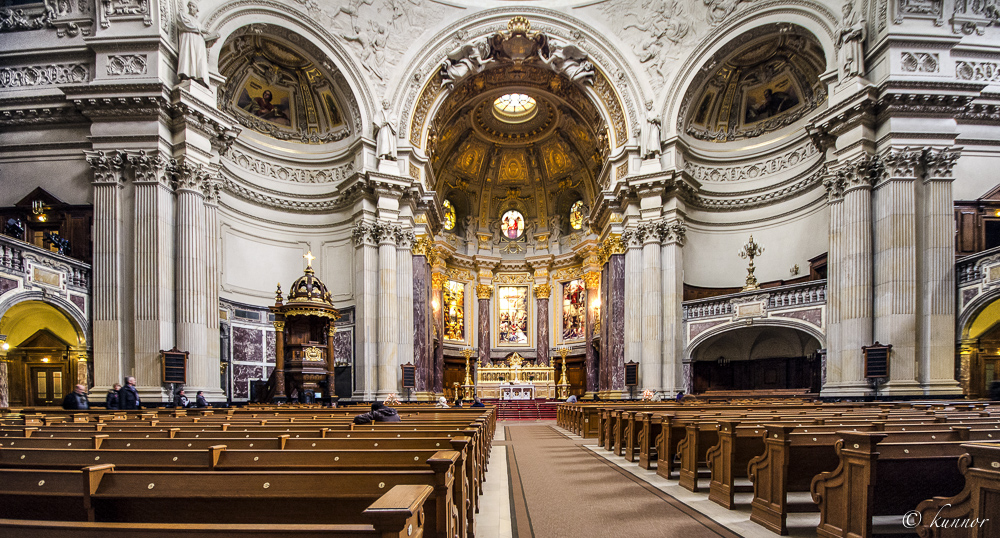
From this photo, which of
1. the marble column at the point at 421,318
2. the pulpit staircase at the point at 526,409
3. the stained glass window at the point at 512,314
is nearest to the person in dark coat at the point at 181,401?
the marble column at the point at 421,318

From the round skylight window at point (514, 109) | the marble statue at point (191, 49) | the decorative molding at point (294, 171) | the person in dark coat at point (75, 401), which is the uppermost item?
the round skylight window at point (514, 109)

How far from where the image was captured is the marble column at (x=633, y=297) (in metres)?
21.8

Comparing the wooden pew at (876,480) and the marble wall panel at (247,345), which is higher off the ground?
the wooden pew at (876,480)

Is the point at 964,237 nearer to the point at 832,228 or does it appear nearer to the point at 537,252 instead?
the point at 832,228

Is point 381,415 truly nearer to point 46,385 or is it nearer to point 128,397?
point 128,397

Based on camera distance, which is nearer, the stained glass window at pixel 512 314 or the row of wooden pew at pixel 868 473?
the row of wooden pew at pixel 868 473

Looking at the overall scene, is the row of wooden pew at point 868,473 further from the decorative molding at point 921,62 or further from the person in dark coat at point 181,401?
the decorative molding at point 921,62

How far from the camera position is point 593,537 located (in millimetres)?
4645

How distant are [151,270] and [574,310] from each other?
21.5 m

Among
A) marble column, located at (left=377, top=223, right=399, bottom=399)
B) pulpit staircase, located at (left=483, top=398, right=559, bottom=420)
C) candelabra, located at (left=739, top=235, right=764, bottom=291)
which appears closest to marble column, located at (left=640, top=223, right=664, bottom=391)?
candelabra, located at (left=739, top=235, right=764, bottom=291)

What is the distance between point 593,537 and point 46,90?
66.5ft

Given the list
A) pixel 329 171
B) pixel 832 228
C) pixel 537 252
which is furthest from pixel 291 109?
pixel 832 228

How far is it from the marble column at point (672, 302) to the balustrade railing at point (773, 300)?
23.5 inches

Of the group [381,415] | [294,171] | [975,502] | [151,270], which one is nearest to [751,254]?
[381,415]
